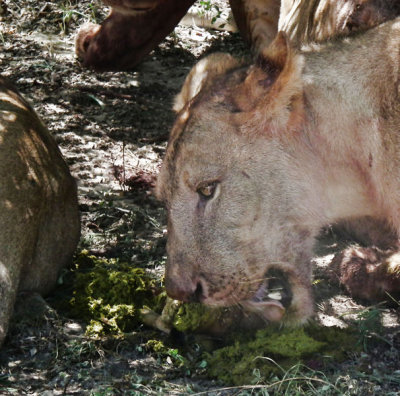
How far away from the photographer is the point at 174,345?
441cm

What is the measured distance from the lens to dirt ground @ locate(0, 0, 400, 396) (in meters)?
4.02

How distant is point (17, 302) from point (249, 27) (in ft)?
13.0

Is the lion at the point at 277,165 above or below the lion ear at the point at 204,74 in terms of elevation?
below

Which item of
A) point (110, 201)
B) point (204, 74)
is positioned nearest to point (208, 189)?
point (204, 74)

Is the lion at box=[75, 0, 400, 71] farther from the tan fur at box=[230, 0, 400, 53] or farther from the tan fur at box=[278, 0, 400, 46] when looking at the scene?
the tan fur at box=[278, 0, 400, 46]

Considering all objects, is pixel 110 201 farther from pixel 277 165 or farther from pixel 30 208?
pixel 277 165

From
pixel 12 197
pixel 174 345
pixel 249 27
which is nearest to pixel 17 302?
pixel 12 197

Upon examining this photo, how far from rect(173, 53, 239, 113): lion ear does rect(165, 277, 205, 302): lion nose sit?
981 millimetres

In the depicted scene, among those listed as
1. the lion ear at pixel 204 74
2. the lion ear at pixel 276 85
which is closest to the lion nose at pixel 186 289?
the lion ear at pixel 276 85

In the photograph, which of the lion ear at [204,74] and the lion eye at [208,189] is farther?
the lion ear at [204,74]

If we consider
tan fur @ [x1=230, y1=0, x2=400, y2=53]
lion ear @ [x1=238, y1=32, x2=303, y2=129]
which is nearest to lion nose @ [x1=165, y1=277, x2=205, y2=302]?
lion ear @ [x1=238, y1=32, x2=303, y2=129]

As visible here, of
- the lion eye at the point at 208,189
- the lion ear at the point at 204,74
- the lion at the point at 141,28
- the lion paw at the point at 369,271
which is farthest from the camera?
the lion at the point at 141,28

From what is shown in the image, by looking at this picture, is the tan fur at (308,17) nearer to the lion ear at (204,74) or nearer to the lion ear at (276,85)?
the lion ear at (204,74)

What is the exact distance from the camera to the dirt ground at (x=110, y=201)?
13.2 ft
